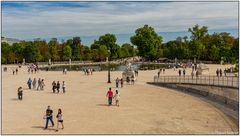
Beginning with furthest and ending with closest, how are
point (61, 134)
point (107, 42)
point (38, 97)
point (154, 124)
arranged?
point (107, 42) → point (38, 97) → point (154, 124) → point (61, 134)

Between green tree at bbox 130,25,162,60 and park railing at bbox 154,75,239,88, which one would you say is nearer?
park railing at bbox 154,75,239,88

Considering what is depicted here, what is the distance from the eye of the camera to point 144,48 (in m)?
109

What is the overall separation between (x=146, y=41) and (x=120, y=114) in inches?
3326

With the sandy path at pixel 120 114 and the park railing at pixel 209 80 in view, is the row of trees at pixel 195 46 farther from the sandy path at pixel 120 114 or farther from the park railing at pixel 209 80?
the sandy path at pixel 120 114

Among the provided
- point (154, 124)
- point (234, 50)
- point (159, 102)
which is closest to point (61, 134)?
point (154, 124)

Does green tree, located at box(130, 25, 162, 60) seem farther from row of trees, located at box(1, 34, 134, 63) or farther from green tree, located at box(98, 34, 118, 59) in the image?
green tree, located at box(98, 34, 118, 59)

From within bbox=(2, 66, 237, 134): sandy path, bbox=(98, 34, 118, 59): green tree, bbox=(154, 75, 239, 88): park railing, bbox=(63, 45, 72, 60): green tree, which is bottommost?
bbox=(2, 66, 237, 134): sandy path

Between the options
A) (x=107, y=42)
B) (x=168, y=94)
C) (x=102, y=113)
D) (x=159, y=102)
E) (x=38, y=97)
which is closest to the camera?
(x=102, y=113)

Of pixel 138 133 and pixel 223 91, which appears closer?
pixel 138 133

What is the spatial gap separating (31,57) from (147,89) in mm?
68683

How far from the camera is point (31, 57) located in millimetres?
101938

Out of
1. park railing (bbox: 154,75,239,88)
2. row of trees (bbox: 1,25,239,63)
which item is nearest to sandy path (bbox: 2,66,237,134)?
park railing (bbox: 154,75,239,88)

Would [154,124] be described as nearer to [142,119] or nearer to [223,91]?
[142,119]

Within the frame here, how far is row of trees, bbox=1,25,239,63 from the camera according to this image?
96.9 meters
